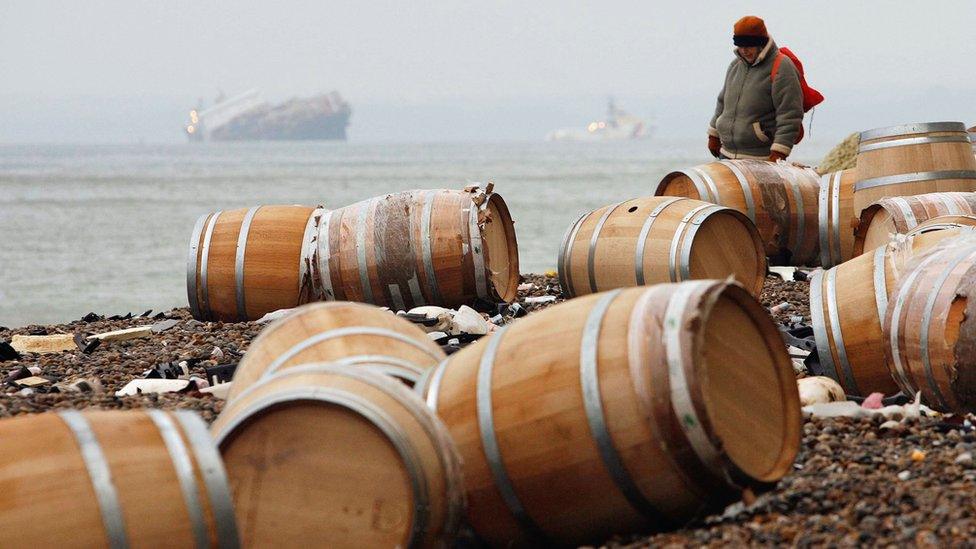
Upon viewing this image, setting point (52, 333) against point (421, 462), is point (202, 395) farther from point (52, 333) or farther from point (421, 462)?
point (52, 333)

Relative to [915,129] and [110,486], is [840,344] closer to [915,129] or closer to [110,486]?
[110,486]

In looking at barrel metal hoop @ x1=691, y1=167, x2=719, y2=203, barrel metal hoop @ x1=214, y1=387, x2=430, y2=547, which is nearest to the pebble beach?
barrel metal hoop @ x1=214, y1=387, x2=430, y2=547

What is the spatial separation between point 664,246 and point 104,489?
551cm

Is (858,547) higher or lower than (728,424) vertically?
lower

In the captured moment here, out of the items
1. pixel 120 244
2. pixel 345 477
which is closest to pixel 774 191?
pixel 345 477

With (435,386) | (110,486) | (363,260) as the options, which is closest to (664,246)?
(363,260)

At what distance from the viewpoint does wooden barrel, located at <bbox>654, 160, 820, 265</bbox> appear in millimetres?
10344

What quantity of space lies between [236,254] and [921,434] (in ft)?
16.8

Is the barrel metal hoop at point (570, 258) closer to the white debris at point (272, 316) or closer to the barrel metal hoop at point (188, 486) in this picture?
the white debris at point (272, 316)

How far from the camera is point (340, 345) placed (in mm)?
4492

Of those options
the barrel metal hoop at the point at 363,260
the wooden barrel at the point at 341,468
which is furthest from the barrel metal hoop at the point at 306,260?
the wooden barrel at the point at 341,468

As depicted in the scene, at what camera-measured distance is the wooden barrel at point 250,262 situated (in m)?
8.71

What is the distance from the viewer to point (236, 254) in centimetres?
876

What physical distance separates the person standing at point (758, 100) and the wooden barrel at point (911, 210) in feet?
8.43
